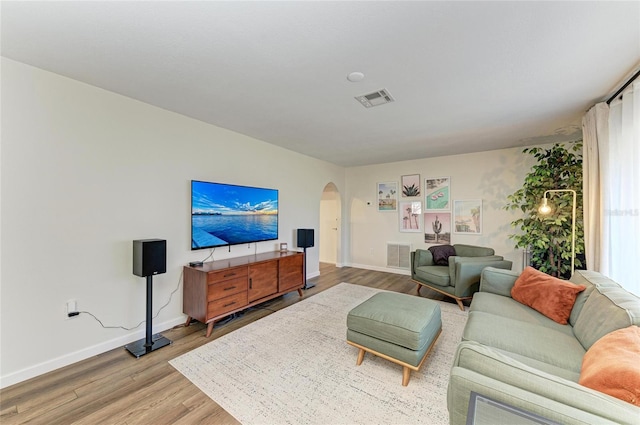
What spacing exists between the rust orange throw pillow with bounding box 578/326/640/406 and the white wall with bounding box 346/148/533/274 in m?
3.71

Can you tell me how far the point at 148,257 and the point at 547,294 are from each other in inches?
146

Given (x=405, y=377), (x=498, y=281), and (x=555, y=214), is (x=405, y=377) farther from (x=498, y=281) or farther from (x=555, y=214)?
(x=555, y=214)

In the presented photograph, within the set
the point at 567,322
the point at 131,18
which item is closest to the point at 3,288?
the point at 131,18

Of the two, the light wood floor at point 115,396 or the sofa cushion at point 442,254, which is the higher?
the sofa cushion at point 442,254

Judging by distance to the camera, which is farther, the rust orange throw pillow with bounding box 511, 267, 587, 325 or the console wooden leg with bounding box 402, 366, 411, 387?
the rust orange throw pillow with bounding box 511, 267, 587, 325

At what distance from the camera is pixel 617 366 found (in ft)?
3.40

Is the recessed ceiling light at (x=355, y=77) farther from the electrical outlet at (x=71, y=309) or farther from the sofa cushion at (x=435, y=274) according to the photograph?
the electrical outlet at (x=71, y=309)

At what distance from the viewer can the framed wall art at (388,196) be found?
5715mm

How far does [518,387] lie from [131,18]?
2.74 m

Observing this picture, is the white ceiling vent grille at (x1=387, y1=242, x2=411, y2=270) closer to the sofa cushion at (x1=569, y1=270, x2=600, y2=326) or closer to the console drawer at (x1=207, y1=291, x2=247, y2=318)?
the sofa cushion at (x1=569, y1=270, x2=600, y2=326)

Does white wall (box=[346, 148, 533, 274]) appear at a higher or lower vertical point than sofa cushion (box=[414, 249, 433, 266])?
higher

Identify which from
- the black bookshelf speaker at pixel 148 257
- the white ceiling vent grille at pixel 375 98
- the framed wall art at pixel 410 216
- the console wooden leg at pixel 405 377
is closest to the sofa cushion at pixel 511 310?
the console wooden leg at pixel 405 377

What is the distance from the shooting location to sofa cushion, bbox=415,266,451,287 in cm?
368

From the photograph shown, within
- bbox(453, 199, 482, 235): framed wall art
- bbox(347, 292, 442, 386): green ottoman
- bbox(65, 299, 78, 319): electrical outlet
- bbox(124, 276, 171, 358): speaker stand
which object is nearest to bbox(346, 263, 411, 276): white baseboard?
bbox(453, 199, 482, 235): framed wall art
